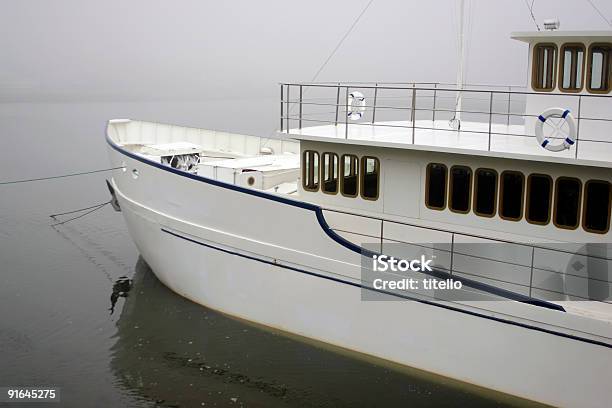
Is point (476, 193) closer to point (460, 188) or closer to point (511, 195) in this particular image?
point (460, 188)

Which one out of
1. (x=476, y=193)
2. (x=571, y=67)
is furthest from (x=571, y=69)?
(x=476, y=193)

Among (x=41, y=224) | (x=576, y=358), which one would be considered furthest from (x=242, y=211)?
(x=41, y=224)

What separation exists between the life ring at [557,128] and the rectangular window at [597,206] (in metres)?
0.74

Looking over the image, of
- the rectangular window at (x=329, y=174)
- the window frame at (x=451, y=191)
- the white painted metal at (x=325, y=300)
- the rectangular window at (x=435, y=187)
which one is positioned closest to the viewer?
the white painted metal at (x=325, y=300)

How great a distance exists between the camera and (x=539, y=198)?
9141 mm

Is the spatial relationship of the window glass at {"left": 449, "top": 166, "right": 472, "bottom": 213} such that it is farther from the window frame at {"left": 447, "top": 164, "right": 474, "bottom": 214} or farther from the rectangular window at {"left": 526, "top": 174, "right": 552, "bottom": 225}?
the rectangular window at {"left": 526, "top": 174, "right": 552, "bottom": 225}

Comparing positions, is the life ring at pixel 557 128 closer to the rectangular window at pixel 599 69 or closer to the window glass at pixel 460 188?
the rectangular window at pixel 599 69

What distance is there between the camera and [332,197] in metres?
10.9

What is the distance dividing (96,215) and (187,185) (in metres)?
10.8

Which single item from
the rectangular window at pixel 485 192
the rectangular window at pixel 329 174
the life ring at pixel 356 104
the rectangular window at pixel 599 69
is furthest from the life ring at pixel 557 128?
the life ring at pixel 356 104

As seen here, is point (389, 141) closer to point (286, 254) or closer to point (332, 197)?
point (332, 197)

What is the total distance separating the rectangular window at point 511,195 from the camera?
925cm

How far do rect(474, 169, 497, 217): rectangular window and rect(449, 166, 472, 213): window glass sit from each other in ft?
0.38

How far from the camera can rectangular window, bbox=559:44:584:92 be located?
31.0 feet
